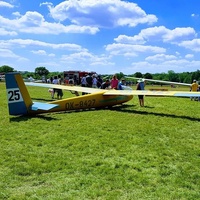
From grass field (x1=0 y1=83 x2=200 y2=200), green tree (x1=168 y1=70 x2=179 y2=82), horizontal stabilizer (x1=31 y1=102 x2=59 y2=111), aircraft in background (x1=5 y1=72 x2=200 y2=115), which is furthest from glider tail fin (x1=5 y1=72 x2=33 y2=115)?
green tree (x1=168 y1=70 x2=179 y2=82)

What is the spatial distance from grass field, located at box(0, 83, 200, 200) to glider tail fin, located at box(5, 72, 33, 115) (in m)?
0.82

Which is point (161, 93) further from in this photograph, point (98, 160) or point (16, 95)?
point (98, 160)

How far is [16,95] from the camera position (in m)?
10.5

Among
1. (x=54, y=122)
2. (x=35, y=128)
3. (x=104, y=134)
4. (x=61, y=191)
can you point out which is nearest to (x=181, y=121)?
(x=104, y=134)

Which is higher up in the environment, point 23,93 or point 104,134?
point 23,93

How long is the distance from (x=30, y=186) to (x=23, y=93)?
660 cm

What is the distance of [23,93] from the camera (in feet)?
35.1

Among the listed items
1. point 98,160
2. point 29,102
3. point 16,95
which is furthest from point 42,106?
point 98,160

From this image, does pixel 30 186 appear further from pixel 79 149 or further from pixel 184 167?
pixel 184 167

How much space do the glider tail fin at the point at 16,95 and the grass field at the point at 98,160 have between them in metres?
0.82

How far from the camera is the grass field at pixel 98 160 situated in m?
4.47

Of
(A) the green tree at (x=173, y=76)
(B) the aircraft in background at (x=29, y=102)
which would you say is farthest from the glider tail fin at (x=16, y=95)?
(A) the green tree at (x=173, y=76)

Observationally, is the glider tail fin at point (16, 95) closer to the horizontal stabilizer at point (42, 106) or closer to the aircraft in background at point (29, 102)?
the aircraft in background at point (29, 102)

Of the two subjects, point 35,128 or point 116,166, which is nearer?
point 116,166
